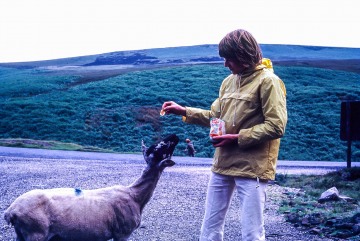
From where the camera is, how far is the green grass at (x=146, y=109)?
105 feet

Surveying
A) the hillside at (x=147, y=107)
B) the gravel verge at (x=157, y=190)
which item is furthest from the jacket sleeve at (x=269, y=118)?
the hillside at (x=147, y=107)

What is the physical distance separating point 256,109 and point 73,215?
2.61 metres

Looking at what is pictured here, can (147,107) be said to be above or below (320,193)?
below

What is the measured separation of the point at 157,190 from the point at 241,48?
883cm

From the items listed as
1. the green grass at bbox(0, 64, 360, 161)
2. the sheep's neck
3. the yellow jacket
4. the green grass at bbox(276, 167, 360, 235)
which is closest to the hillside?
the green grass at bbox(0, 64, 360, 161)

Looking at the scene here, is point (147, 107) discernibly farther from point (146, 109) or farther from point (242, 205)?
point (242, 205)

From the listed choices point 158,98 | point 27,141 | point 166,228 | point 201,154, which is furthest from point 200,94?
point 166,228

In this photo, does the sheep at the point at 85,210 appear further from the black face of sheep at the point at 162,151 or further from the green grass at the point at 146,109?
the green grass at the point at 146,109

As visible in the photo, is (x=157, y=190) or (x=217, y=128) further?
(x=157, y=190)

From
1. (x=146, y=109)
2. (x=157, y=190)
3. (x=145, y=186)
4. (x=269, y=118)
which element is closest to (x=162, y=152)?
(x=145, y=186)

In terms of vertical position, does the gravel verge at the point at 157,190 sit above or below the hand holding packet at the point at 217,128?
below

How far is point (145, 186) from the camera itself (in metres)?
6.45

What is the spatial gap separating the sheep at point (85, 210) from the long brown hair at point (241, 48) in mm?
1877

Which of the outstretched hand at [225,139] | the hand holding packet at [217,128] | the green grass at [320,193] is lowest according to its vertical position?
the green grass at [320,193]
